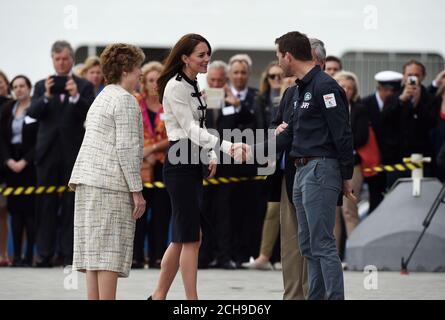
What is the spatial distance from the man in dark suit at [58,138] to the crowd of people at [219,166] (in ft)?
0.04

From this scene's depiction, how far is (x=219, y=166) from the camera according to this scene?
13984 millimetres

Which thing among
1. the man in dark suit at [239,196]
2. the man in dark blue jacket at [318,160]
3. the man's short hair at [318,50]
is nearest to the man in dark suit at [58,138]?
the man in dark suit at [239,196]

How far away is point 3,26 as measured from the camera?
54.4 feet

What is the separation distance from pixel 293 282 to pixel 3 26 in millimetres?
8599

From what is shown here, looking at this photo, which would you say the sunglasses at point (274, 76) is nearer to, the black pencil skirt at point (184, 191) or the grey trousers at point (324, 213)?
the black pencil skirt at point (184, 191)

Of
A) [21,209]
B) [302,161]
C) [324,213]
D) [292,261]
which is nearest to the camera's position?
[324,213]

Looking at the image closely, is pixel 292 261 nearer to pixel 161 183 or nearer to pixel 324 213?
pixel 324 213

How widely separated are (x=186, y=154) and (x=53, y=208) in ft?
16.7

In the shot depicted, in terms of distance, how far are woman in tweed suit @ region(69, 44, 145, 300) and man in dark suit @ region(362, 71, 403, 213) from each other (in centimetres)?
658

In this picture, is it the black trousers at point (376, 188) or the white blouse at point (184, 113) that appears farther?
the black trousers at point (376, 188)

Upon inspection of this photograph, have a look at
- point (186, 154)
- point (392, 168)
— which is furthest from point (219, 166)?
point (186, 154)

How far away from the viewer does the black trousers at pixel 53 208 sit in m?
13.7

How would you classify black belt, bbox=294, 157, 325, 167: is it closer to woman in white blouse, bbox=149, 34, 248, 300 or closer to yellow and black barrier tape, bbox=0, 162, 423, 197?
woman in white blouse, bbox=149, 34, 248, 300
